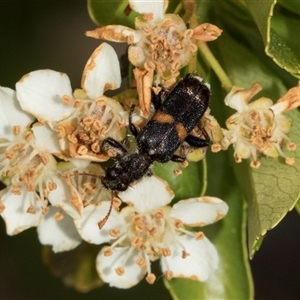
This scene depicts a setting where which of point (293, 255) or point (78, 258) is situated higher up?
point (78, 258)

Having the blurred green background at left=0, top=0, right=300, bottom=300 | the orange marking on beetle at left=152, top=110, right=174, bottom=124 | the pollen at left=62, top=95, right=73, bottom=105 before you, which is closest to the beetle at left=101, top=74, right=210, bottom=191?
the orange marking on beetle at left=152, top=110, right=174, bottom=124

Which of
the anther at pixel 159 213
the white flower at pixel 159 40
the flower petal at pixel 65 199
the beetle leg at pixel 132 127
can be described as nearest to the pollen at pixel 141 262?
Result: the anther at pixel 159 213

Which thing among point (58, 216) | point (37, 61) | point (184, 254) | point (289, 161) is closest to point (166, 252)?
point (184, 254)

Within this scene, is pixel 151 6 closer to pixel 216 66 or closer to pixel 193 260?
pixel 216 66

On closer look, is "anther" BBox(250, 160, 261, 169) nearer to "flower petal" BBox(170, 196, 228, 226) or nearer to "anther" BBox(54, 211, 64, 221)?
"flower petal" BBox(170, 196, 228, 226)

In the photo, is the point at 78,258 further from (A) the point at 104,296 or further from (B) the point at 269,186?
(B) the point at 269,186

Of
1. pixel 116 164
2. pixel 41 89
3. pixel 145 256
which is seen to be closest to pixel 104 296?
pixel 145 256
